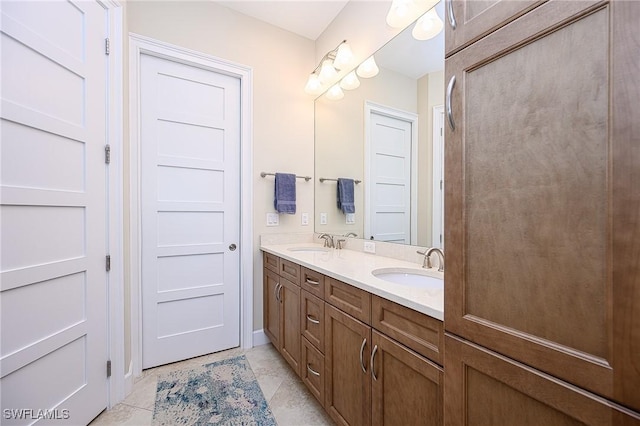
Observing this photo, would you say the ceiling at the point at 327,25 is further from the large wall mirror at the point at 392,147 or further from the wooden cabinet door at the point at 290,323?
the wooden cabinet door at the point at 290,323

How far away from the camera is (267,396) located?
5.59 ft

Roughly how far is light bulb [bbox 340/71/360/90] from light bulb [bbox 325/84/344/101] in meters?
0.06

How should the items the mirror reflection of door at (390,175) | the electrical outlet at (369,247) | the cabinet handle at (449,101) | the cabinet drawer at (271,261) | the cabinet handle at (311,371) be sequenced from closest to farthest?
the cabinet handle at (449,101), the cabinet handle at (311,371), the mirror reflection of door at (390,175), the electrical outlet at (369,247), the cabinet drawer at (271,261)

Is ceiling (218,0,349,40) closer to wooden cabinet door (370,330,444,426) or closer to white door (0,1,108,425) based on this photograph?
white door (0,1,108,425)

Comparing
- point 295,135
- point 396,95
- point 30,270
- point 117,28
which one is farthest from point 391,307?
point 117,28

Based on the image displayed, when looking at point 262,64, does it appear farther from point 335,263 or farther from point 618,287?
point 618,287

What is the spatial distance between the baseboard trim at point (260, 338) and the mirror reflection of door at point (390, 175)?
1278 mm

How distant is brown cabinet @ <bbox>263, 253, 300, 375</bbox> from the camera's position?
1.76 metres

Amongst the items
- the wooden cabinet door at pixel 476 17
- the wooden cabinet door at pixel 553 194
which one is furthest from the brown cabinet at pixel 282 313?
the wooden cabinet door at pixel 476 17

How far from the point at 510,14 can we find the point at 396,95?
4.04 ft

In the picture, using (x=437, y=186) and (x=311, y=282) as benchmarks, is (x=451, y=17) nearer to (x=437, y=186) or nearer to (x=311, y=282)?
(x=437, y=186)

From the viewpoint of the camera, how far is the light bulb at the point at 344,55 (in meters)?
2.14

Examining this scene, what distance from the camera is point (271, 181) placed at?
2.46m

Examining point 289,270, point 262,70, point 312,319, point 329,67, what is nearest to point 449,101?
point 312,319
